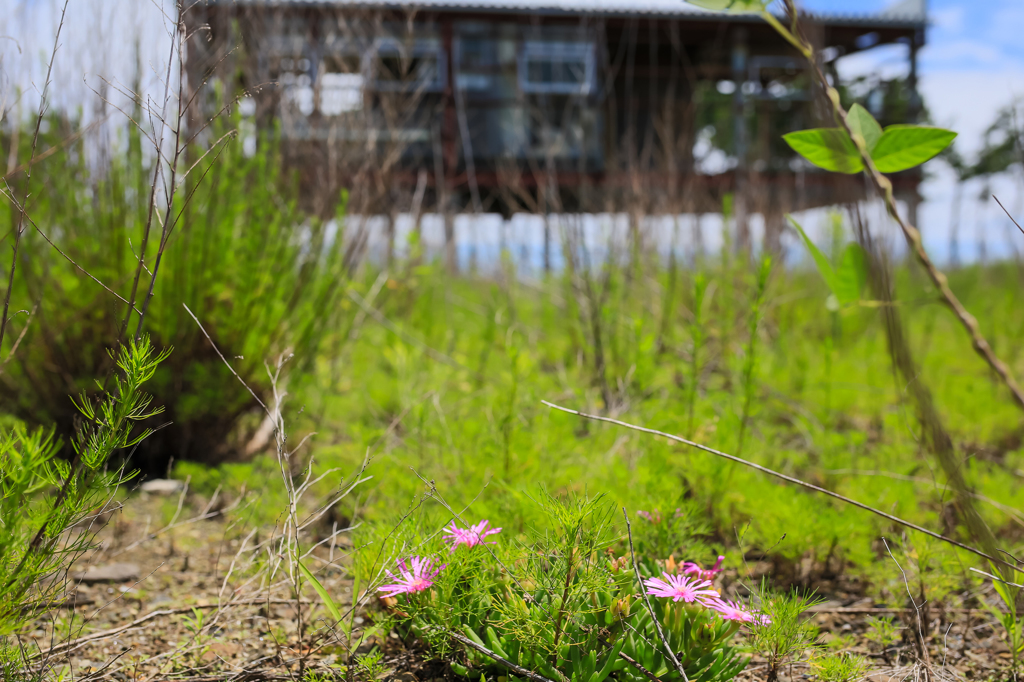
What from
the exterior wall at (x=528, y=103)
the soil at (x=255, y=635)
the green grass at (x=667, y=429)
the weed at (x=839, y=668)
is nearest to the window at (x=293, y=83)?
the exterior wall at (x=528, y=103)

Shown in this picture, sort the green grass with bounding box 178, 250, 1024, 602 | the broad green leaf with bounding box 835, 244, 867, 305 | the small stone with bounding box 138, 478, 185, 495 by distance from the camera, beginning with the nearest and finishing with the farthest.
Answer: the broad green leaf with bounding box 835, 244, 867, 305 → the green grass with bounding box 178, 250, 1024, 602 → the small stone with bounding box 138, 478, 185, 495

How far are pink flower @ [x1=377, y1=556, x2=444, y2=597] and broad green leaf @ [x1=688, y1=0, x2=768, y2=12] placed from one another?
0.82 m

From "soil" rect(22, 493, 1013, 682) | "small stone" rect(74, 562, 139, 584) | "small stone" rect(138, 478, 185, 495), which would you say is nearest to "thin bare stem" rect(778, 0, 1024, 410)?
"soil" rect(22, 493, 1013, 682)

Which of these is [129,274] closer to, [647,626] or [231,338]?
[231,338]

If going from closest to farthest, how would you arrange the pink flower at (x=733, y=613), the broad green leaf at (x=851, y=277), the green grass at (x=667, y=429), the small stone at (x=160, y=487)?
the broad green leaf at (x=851, y=277) → the pink flower at (x=733, y=613) → the green grass at (x=667, y=429) → the small stone at (x=160, y=487)

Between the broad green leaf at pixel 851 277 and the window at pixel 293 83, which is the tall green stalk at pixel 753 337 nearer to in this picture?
the broad green leaf at pixel 851 277

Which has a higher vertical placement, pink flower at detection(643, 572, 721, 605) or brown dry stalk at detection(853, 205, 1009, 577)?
brown dry stalk at detection(853, 205, 1009, 577)

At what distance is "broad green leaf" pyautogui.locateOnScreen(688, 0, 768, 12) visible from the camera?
595 mm

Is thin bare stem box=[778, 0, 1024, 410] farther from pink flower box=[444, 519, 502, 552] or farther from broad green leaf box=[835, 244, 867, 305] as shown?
pink flower box=[444, 519, 502, 552]

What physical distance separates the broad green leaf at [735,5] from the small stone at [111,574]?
1.64m

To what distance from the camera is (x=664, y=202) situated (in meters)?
4.11

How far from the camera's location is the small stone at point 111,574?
59.0 inches

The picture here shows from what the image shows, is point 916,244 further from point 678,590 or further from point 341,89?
point 341,89

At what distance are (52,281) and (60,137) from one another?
0.53 m
